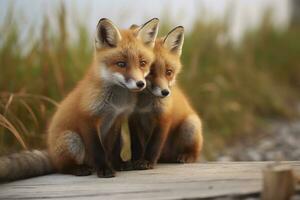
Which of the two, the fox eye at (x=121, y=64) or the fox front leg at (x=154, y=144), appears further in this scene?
the fox front leg at (x=154, y=144)

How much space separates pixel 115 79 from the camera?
381cm

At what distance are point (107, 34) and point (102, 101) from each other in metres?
0.42

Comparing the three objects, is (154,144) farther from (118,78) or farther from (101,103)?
(118,78)

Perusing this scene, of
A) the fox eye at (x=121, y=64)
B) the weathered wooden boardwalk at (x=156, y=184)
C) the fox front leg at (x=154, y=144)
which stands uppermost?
the fox eye at (x=121, y=64)

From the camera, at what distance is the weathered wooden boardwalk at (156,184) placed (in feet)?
11.2

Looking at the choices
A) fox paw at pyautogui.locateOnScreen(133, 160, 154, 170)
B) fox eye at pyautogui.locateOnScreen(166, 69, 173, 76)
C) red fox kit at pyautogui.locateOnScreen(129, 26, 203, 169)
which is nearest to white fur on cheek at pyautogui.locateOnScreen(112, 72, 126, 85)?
red fox kit at pyautogui.locateOnScreen(129, 26, 203, 169)

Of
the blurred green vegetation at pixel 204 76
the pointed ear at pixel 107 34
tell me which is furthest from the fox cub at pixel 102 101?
the blurred green vegetation at pixel 204 76

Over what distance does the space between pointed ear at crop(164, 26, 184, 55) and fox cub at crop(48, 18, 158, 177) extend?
0.20 metres

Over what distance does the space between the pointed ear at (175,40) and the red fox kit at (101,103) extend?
198 millimetres

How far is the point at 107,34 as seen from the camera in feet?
12.8

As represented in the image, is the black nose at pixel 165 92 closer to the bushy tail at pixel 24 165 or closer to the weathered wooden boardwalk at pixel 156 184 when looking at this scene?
the weathered wooden boardwalk at pixel 156 184

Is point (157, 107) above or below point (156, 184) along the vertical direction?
above

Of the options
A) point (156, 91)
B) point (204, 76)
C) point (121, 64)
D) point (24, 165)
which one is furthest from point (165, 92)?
point (204, 76)

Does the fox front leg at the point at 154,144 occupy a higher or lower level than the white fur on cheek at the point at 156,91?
lower
